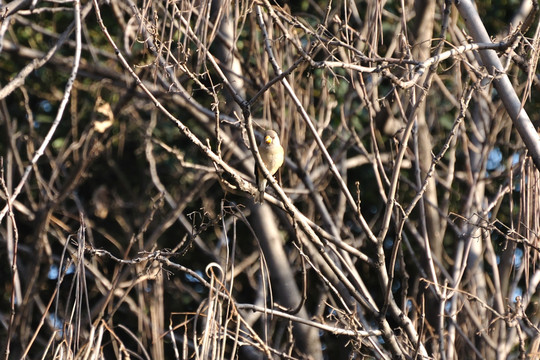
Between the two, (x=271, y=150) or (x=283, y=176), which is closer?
(x=271, y=150)

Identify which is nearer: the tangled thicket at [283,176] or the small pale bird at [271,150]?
the tangled thicket at [283,176]

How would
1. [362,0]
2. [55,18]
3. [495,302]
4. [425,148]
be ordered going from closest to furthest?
[495,302] < [425,148] < [362,0] < [55,18]

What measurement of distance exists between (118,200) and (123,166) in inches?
21.3

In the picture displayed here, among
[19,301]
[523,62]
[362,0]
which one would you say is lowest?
[19,301]

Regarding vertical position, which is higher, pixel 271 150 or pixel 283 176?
pixel 283 176

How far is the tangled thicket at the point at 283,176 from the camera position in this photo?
2707 millimetres

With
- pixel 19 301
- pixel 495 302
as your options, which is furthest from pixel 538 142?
pixel 19 301

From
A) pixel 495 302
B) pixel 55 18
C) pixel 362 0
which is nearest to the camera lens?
pixel 495 302

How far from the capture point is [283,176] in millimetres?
6250

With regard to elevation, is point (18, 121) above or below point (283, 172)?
above

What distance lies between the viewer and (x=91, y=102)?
669 centimetres

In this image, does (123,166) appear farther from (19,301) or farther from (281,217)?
(281,217)

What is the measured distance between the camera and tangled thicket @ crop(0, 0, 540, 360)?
2707mm

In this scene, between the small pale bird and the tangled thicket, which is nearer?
the tangled thicket
